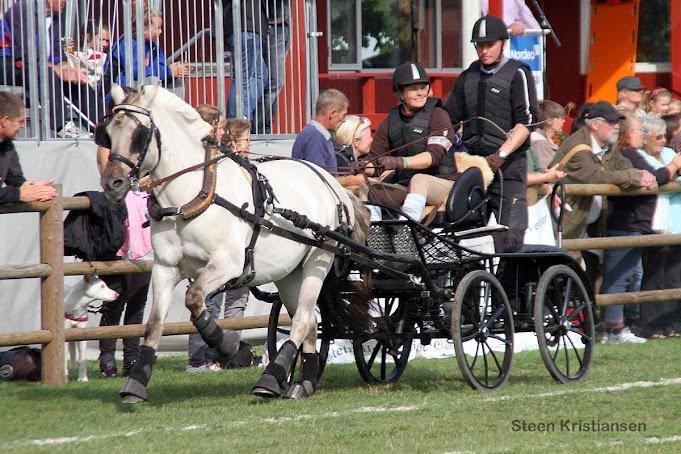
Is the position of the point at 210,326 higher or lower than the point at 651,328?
higher

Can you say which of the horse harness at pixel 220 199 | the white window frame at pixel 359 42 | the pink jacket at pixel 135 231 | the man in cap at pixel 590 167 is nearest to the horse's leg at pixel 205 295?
the horse harness at pixel 220 199

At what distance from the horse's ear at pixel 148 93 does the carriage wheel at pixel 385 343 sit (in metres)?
2.26

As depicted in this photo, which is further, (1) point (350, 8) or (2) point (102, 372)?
(1) point (350, 8)

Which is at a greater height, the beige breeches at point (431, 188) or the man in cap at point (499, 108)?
the man in cap at point (499, 108)

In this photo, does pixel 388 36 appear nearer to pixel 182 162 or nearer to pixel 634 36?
pixel 634 36

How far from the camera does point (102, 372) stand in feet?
37.3

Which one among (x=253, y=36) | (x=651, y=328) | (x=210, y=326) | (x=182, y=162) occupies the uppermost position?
(x=253, y=36)

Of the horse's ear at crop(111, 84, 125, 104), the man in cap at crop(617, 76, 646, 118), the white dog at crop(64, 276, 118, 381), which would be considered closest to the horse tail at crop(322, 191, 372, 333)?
the horse's ear at crop(111, 84, 125, 104)

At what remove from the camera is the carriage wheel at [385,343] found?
972 cm

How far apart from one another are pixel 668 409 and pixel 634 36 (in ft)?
45.1

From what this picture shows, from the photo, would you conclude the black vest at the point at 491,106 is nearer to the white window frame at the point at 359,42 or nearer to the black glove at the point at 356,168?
the black glove at the point at 356,168

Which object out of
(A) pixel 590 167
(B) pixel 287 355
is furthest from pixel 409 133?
(A) pixel 590 167

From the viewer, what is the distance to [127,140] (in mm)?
8531

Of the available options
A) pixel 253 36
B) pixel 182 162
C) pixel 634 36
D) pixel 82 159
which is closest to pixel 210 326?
pixel 182 162
